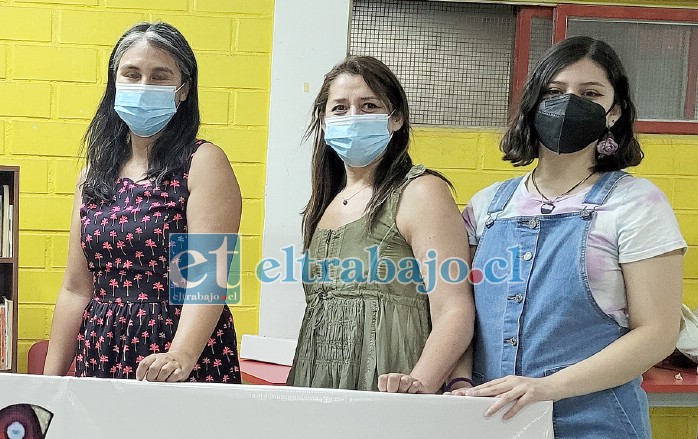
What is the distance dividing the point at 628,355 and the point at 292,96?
1815 mm

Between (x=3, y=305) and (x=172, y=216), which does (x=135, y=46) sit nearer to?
(x=172, y=216)

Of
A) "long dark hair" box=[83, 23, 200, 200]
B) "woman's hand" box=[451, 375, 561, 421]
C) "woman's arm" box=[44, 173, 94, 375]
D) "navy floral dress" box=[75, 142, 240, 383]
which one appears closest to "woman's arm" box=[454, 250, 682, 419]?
"woman's hand" box=[451, 375, 561, 421]

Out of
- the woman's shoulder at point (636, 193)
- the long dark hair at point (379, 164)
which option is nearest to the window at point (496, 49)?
the long dark hair at point (379, 164)

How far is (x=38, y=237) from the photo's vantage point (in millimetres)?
2926

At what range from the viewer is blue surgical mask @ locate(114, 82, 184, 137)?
5.89 ft

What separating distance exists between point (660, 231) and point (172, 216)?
3.08ft

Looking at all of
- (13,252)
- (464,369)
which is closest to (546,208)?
(464,369)

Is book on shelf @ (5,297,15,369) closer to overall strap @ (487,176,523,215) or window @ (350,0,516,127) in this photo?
window @ (350,0,516,127)

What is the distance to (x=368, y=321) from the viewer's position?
1.70 m

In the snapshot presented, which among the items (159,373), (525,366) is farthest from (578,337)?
(159,373)

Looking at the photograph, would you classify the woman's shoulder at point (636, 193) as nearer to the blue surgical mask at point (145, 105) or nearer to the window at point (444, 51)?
the blue surgical mask at point (145, 105)

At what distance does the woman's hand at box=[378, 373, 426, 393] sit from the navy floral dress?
1.53ft

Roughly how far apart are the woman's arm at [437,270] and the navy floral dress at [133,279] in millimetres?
462

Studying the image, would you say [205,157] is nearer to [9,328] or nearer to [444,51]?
[9,328]
